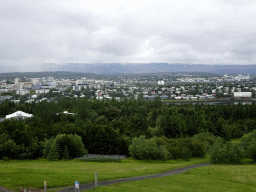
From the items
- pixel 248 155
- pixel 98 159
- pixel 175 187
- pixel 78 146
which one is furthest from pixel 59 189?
pixel 248 155

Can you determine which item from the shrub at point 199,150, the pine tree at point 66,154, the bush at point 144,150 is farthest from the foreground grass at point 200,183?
the pine tree at point 66,154

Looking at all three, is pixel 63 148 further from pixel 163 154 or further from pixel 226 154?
pixel 226 154

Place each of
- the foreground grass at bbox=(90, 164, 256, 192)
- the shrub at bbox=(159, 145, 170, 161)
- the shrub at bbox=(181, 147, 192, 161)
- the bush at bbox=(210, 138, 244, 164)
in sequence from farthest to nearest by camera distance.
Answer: the shrub at bbox=(181, 147, 192, 161) < the shrub at bbox=(159, 145, 170, 161) < the bush at bbox=(210, 138, 244, 164) < the foreground grass at bbox=(90, 164, 256, 192)

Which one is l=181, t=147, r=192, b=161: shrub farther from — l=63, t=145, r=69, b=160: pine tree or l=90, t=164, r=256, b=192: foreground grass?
l=63, t=145, r=69, b=160: pine tree

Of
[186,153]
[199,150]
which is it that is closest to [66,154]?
[186,153]

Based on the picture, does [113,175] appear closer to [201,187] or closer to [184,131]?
[201,187]

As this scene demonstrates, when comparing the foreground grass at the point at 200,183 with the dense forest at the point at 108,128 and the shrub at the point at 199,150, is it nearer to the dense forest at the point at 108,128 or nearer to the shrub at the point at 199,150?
the dense forest at the point at 108,128

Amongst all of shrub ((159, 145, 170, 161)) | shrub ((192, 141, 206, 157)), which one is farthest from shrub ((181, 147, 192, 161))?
shrub ((159, 145, 170, 161))
